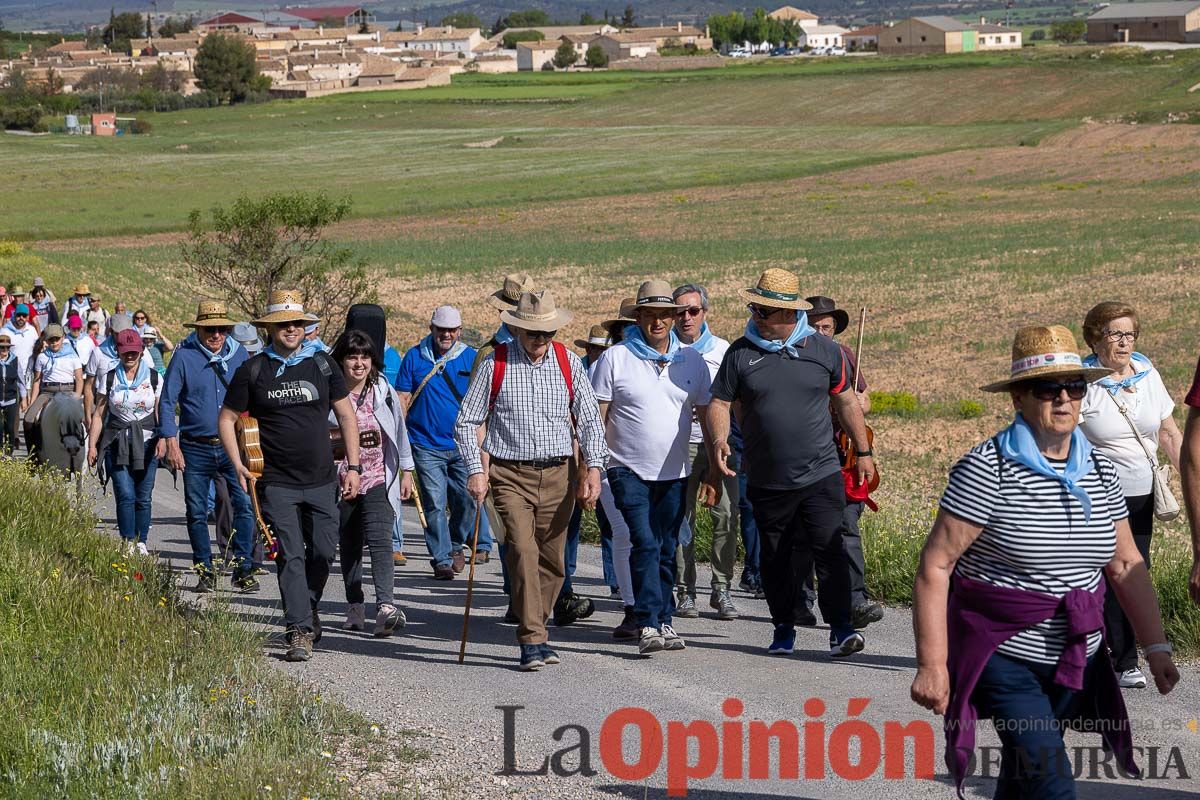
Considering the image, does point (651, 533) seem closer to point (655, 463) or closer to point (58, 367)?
point (655, 463)

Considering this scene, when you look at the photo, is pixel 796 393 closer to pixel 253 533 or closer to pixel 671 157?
pixel 253 533

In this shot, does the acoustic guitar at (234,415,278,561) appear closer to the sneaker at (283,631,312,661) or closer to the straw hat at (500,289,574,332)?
the sneaker at (283,631,312,661)

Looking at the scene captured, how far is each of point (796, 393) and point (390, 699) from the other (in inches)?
103

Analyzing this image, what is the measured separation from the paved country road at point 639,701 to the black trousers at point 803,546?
0.93 feet

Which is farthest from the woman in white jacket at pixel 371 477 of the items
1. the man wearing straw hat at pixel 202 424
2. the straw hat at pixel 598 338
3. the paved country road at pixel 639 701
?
the straw hat at pixel 598 338

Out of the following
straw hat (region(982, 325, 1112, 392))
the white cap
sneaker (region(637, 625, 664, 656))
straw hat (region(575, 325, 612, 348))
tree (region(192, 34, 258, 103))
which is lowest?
sneaker (region(637, 625, 664, 656))

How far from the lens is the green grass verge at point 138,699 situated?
5.80m

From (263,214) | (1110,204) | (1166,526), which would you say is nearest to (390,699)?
(1166,526)

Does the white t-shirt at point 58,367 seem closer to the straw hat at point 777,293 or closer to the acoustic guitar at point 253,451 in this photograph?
the acoustic guitar at point 253,451

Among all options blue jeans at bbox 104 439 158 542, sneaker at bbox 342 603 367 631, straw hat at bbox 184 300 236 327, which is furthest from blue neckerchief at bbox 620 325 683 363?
blue jeans at bbox 104 439 158 542

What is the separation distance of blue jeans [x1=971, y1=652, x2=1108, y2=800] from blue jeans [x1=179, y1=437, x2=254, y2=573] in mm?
7036

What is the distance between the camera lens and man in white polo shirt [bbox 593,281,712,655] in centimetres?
901

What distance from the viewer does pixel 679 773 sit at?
21.5ft

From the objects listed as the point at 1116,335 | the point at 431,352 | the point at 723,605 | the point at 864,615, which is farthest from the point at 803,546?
the point at 431,352
